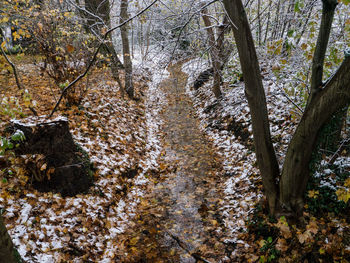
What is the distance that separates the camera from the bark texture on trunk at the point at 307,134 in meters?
2.47

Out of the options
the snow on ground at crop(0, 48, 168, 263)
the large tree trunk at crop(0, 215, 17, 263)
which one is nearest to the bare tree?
the snow on ground at crop(0, 48, 168, 263)

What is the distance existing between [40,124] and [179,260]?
3.36 metres

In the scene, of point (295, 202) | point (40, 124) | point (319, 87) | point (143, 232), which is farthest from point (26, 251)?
point (319, 87)

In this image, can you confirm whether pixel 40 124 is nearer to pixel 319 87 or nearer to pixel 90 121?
pixel 90 121

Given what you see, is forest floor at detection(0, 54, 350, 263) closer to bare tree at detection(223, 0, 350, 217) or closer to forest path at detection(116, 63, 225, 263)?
forest path at detection(116, 63, 225, 263)

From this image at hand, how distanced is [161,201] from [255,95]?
3.08 m

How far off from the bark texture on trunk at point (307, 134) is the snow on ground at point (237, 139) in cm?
100

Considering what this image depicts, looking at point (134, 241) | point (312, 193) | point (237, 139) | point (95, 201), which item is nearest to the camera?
point (312, 193)

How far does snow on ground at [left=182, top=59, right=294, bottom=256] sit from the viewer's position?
4.26 metres

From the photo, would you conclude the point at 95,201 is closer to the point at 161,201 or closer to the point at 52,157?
the point at 52,157

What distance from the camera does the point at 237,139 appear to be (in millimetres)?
6633

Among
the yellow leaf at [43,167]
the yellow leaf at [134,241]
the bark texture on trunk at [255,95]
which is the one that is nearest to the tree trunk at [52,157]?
the yellow leaf at [43,167]

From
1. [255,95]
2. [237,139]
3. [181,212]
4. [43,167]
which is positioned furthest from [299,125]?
[43,167]

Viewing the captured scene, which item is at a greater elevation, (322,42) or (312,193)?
(322,42)
